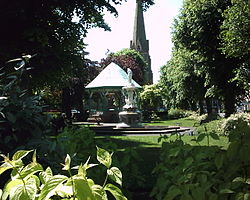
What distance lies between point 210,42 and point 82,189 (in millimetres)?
20436

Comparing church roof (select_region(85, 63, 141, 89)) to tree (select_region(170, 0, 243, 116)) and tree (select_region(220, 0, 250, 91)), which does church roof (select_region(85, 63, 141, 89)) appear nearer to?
tree (select_region(170, 0, 243, 116))

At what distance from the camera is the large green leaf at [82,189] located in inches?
44.5

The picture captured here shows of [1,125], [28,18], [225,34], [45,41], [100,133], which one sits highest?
[225,34]

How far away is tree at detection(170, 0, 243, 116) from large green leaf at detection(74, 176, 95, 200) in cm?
1907

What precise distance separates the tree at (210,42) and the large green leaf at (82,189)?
62.6 ft

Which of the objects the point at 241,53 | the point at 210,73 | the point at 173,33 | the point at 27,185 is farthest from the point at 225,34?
the point at 27,185

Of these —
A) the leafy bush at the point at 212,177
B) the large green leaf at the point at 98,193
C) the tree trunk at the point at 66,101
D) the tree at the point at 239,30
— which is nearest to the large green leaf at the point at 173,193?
the leafy bush at the point at 212,177

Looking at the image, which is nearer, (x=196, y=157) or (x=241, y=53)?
(x=196, y=157)

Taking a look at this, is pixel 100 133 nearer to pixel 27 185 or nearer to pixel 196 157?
pixel 196 157

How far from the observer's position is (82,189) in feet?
3.72

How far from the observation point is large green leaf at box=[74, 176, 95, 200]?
1130mm

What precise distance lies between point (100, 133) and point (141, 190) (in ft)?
46.7

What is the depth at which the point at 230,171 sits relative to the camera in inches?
89.3

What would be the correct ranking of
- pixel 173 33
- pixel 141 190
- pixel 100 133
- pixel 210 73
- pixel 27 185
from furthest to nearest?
1. pixel 173 33
2. pixel 210 73
3. pixel 100 133
4. pixel 141 190
5. pixel 27 185
